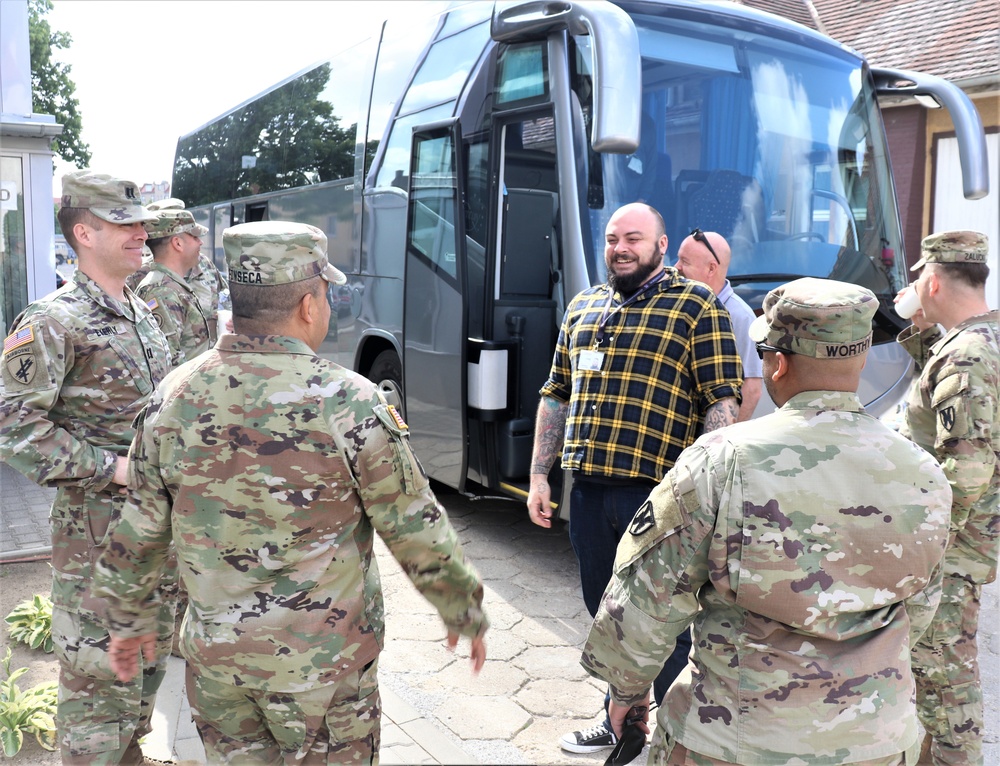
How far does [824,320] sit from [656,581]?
651 millimetres

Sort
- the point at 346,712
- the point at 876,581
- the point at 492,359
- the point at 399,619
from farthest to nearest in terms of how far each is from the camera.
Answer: the point at 492,359 → the point at 399,619 → the point at 346,712 → the point at 876,581

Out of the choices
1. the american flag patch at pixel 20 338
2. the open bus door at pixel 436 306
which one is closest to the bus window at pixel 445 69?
the open bus door at pixel 436 306

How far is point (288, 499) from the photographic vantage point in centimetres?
199

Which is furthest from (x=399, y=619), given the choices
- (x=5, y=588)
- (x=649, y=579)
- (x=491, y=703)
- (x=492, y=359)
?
(x=649, y=579)

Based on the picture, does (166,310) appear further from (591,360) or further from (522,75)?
(591,360)

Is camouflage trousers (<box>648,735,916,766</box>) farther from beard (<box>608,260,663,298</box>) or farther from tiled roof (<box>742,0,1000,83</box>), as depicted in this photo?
tiled roof (<box>742,0,1000,83</box>)

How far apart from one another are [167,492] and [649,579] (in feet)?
3.85

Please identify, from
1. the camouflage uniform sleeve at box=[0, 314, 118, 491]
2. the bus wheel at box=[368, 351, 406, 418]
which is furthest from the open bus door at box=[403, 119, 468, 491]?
the camouflage uniform sleeve at box=[0, 314, 118, 491]

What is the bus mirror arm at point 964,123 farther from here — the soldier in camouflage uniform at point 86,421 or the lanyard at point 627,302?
the soldier in camouflage uniform at point 86,421

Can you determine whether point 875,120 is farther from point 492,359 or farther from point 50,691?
point 50,691

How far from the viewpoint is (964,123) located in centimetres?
557

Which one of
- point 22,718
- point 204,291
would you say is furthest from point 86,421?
point 204,291

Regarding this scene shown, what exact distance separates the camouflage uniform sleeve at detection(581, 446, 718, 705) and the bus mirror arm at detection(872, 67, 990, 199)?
4607 millimetres

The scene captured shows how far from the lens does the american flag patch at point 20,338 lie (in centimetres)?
272
